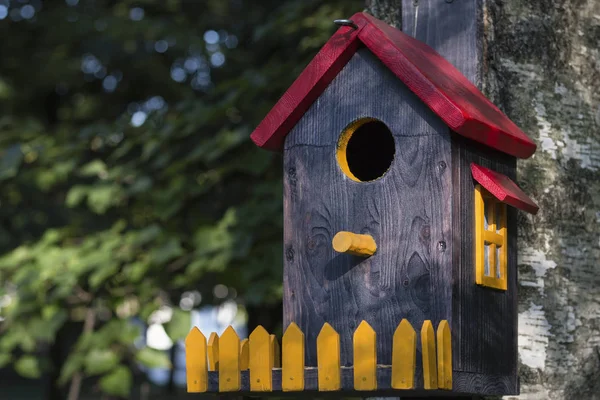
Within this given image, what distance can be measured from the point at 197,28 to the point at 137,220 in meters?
2.05

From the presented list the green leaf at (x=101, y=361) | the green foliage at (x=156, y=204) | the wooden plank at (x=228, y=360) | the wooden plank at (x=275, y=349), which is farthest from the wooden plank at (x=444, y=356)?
the green leaf at (x=101, y=361)

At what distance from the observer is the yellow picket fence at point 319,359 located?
2.20m

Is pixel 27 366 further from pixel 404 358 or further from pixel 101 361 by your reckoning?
pixel 404 358

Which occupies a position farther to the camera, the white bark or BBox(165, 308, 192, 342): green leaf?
BBox(165, 308, 192, 342): green leaf

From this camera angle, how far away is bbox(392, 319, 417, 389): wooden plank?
2.18 meters

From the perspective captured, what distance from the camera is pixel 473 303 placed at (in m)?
2.49

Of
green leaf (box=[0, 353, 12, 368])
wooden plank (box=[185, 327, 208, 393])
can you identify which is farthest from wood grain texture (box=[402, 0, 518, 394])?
green leaf (box=[0, 353, 12, 368])

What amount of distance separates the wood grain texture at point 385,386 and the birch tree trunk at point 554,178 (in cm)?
33

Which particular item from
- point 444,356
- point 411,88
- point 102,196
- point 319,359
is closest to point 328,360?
point 319,359

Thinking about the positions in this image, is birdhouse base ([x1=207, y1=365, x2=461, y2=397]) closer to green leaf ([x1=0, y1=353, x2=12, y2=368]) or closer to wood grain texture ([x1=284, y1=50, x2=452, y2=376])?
wood grain texture ([x1=284, y1=50, x2=452, y2=376])

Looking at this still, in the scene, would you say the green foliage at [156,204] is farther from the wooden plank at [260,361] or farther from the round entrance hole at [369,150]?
the wooden plank at [260,361]

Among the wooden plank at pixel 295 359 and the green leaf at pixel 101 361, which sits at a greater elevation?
the wooden plank at pixel 295 359

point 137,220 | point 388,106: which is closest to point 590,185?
point 388,106

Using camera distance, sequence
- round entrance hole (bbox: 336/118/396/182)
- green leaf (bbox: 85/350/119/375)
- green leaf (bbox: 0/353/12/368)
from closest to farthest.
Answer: round entrance hole (bbox: 336/118/396/182), green leaf (bbox: 85/350/119/375), green leaf (bbox: 0/353/12/368)
